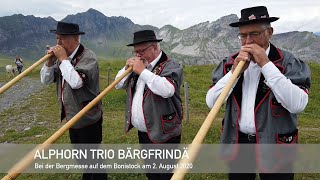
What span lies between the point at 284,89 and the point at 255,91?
1.30 ft

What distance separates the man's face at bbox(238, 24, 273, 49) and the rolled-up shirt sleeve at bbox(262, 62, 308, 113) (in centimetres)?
31

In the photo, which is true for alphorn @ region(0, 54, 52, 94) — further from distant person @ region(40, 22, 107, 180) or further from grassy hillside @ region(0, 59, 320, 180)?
grassy hillside @ region(0, 59, 320, 180)

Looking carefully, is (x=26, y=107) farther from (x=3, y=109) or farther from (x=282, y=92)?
(x=282, y=92)

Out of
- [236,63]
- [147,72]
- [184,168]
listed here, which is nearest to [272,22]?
[236,63]

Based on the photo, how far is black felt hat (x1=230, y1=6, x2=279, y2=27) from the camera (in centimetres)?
→ 327

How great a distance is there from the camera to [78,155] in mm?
5344

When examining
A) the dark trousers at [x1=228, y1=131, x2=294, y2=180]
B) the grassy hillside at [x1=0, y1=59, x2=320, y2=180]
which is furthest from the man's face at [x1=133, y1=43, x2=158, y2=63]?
the grassy hillside at [x1=0, y1=59, x2=320, y2=180]

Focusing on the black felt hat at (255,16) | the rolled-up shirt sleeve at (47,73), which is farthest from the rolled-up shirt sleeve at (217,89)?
the rolled-up shirt sleeve at (47,73)

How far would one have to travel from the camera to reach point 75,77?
4555mm

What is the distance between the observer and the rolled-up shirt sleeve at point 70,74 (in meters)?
4.53

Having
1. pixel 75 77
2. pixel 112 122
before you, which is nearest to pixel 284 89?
pixel 75 77

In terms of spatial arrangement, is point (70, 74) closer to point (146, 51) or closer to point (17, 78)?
point (17, 78)

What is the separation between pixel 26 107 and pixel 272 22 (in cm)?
1387

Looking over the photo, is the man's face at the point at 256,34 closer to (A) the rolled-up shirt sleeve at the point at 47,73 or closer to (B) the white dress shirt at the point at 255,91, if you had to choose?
(B) the white dress shirt at the point at 255,91
